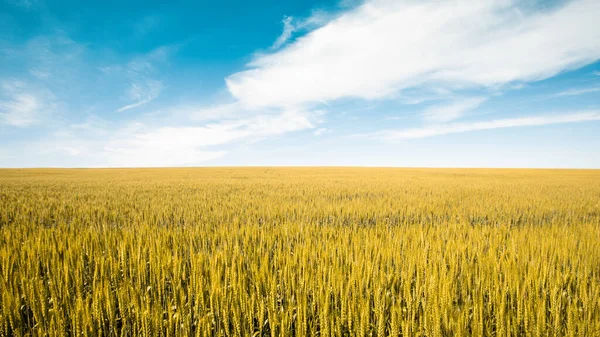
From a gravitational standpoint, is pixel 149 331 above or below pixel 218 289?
below

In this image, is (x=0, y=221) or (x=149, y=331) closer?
(x=149, y=331)

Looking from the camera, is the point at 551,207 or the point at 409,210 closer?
the point at 409,210

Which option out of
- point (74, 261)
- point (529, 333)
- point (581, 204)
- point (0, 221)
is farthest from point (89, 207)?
point (581, 204)

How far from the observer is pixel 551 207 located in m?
9.35

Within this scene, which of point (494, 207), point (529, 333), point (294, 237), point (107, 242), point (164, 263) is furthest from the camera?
point (494, 207)

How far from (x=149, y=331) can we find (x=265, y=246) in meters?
2.71

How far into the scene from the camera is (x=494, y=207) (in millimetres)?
9242

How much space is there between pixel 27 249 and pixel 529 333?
5845mm

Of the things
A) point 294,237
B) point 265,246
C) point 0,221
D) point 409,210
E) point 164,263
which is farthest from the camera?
point 409,210

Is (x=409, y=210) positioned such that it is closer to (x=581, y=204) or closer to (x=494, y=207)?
(x=494, y=207)

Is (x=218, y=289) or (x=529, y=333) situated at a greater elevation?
(x=218, y=289)

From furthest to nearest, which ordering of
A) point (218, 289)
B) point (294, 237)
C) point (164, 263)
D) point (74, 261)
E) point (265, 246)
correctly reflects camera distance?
1. point (294, 237)
2. point (265, 246)
3. point (74, 261)
4. point (164, 263)
5. point (218, 289)

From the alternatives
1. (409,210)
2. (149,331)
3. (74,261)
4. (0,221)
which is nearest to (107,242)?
(74,261)

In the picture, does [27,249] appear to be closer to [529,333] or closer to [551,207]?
[529,333]
